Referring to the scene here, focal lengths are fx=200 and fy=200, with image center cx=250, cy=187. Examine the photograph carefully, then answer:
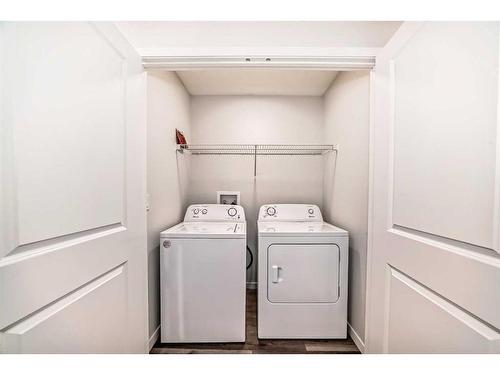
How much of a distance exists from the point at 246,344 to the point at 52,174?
5.59ft

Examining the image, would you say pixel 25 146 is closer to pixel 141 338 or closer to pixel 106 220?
pixel 106 220

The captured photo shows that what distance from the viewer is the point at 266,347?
1.56 m

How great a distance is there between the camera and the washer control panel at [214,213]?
86.2 inches

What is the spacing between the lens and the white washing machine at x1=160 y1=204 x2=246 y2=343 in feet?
5.18

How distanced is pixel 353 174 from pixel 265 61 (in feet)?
3.66

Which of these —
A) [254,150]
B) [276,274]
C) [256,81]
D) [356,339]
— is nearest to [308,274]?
[276,274]

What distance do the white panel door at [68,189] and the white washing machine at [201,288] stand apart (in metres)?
0.49

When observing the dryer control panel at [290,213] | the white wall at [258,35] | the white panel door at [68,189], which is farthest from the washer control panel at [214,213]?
the white wall at [258,35]

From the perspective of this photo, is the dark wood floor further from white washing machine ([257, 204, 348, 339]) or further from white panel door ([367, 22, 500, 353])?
white panel door ([367, 22, 500, 353])

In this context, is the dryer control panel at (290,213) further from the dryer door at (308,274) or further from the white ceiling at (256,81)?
the white ceiling at (256,81)

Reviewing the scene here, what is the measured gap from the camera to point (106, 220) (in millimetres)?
887

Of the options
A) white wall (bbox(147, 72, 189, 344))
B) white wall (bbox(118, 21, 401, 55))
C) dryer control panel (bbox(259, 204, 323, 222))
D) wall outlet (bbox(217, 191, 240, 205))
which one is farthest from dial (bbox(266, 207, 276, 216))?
white wall (bbox(118, 21, 401, 55))

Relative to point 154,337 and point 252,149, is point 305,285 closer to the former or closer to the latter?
point 154,337
